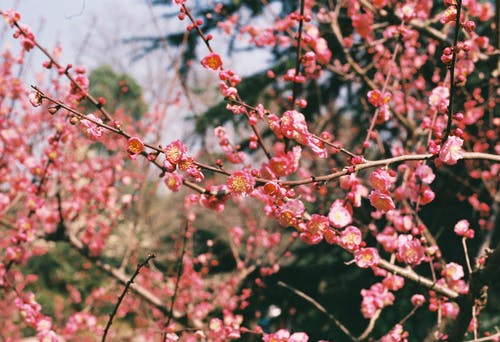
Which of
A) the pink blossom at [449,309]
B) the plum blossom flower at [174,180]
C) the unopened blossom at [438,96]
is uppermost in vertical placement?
the unopened blossom at [438,96]

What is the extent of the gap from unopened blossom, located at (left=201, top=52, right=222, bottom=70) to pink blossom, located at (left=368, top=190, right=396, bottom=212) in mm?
832

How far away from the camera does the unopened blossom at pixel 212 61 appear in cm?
167

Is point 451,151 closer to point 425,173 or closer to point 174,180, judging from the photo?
point 425,173

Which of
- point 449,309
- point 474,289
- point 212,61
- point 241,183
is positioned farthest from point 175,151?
point 449,309

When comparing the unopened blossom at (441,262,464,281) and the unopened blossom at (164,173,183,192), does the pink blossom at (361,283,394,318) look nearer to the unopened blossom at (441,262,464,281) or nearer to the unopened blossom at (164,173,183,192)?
the unopened blossom at (441,262,464,281)

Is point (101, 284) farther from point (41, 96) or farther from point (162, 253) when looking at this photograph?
point (41, 96)

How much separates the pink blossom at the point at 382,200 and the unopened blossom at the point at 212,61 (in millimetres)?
832

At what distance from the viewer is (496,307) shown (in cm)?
436

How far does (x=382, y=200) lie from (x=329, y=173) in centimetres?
262

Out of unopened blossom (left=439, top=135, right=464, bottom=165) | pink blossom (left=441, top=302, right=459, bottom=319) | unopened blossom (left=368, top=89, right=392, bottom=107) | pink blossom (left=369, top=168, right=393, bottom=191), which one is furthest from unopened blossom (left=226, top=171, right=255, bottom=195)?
pink blossom (left=441, top=302, right=459, bottom=319)

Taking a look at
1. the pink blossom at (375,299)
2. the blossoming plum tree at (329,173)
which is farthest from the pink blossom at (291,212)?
the pink blossom at (375,299)

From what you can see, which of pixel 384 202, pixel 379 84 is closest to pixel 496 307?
pixel 379 84

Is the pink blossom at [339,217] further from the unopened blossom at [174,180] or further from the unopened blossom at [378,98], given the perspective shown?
the unopened blossom at [378,98]

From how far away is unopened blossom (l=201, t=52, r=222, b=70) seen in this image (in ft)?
5.48
